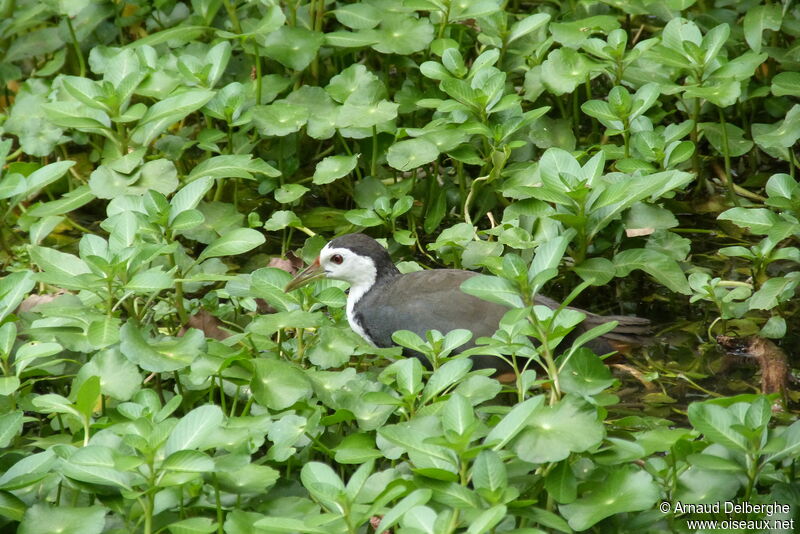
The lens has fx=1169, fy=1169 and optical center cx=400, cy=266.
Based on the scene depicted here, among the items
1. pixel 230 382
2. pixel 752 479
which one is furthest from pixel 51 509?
pixel 752 479

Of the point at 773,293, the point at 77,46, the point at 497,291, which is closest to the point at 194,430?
the point at 497,291

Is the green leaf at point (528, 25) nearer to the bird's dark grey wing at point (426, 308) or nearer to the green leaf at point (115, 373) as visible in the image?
the bird's dark grey wing at point (426, 308)

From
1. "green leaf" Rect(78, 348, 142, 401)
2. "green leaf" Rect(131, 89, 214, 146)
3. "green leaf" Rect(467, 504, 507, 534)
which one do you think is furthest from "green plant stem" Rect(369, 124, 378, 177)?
"green leaf" Rect(467, 504, 507, 534)

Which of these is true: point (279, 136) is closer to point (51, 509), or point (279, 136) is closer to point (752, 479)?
point (51, 509)

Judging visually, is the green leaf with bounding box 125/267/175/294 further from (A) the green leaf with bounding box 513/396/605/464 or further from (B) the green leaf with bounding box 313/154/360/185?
(B) the green leaf with bounding box 313/154/360/185

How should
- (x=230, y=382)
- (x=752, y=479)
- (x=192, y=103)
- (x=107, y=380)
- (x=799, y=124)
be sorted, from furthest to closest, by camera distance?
(x=799, y=124)
(x=192, y=103)
(x=230, y=382)
(x=107, y=380)
(x=752, y=479)

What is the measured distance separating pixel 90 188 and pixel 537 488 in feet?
8.20

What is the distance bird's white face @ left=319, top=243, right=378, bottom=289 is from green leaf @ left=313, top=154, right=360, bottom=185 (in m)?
0.41

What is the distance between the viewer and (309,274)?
469 centimetres

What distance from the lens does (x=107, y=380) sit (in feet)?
11.8

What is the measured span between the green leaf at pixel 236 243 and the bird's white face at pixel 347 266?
659mm

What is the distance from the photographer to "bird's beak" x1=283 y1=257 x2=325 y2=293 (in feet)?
15.0

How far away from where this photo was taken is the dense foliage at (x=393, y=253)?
3049mm

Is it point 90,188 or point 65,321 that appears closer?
point 65,321
